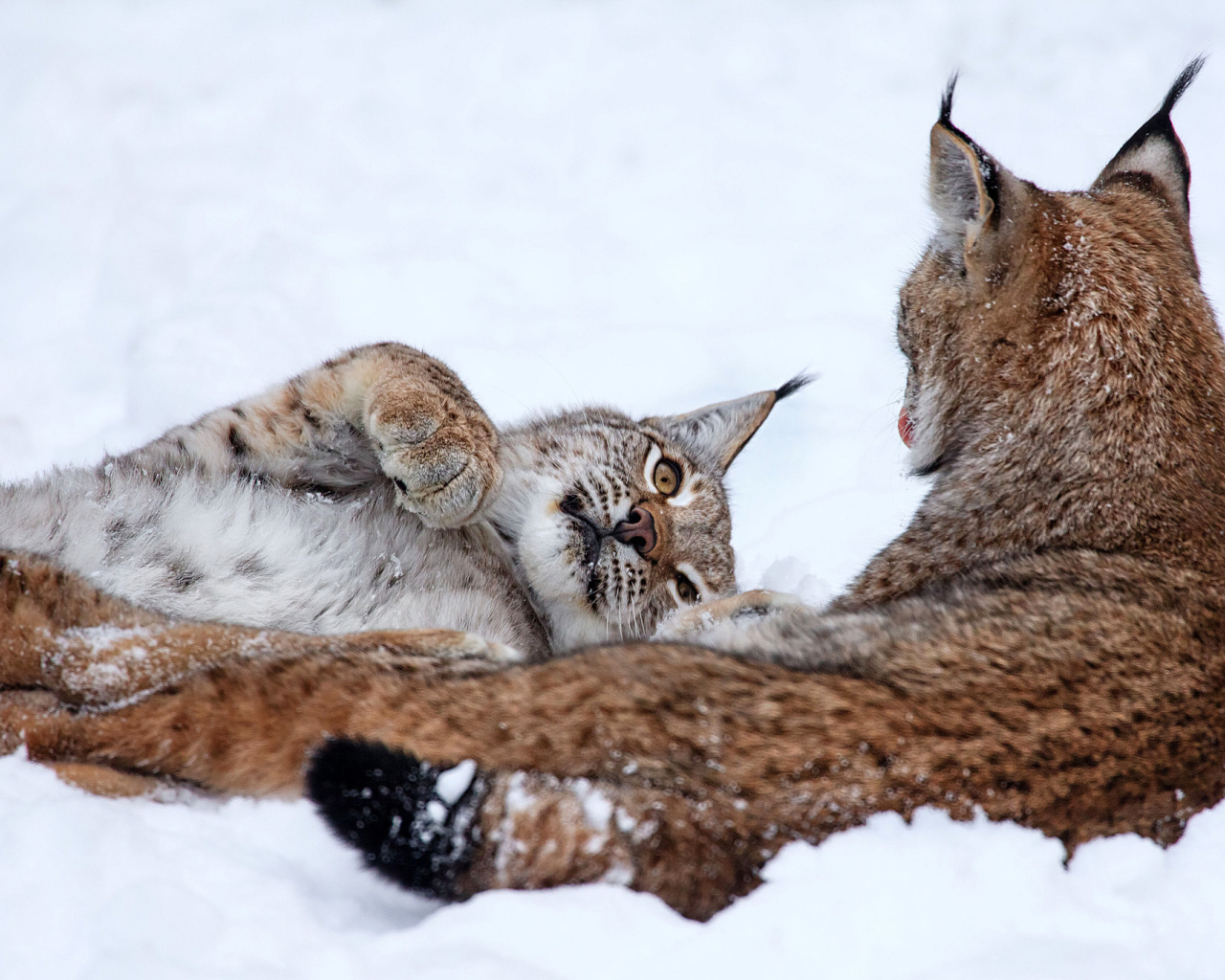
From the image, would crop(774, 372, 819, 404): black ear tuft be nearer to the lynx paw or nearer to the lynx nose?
the lynx nose

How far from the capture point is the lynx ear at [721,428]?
466cm

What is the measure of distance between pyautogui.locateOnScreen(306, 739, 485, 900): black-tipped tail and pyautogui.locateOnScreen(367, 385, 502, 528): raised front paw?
1.51 meters

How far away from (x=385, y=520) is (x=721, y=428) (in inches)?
62.5

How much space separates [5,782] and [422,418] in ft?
5.28

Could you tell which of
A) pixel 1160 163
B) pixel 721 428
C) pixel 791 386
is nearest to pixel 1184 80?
pixel 1160 163

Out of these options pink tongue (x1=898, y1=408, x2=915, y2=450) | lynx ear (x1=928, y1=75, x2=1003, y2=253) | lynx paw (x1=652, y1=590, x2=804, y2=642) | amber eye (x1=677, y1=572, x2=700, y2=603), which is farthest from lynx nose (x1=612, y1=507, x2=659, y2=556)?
lynx ear (x1=928, y1=75, x2=1003, y2=253)

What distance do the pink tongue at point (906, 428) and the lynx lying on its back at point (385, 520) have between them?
0.80 m

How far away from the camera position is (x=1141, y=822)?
87.9 inches

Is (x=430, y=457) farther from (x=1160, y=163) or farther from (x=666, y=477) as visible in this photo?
(x=1160, y=163)

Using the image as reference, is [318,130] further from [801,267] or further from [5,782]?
[5,782]

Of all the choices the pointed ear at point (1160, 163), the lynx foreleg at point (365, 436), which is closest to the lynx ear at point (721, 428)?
the lynx foreleg at point (365, 436)

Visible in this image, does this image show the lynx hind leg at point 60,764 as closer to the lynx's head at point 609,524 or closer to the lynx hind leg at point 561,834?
the lynx hind leg at point 561,834

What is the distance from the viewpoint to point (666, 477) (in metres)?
4.36

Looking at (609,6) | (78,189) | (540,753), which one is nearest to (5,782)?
(540,753)
